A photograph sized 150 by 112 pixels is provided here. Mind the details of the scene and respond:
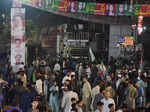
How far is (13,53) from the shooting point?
39.4 ft

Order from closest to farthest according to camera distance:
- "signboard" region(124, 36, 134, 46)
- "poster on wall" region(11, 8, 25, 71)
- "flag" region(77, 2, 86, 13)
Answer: "poster on wall" region(11, 8, 25, 71), "flag" region(77, 2, 86, 13), "signboard" region(124, 36, 134, 46)

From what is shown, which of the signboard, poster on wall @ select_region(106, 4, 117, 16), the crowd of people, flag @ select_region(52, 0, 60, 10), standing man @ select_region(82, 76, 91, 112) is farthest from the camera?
the signboard

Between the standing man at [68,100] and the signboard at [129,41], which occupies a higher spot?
the signboard at [129,41]

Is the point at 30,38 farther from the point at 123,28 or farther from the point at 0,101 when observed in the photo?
the point at 0,101

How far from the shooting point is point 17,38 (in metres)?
12.2

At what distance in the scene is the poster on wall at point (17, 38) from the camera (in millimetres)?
12086

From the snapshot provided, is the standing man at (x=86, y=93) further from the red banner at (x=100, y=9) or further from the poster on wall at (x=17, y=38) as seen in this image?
the red banner at (x=100, y=9)

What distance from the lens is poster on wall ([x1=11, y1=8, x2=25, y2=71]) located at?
12.1 m

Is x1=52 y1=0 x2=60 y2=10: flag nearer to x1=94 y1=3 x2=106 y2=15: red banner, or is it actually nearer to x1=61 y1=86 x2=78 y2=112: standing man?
x1=94 y1=3 x2=106 y2=15: red banner

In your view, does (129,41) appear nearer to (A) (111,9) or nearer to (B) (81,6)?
(A) (111,9)

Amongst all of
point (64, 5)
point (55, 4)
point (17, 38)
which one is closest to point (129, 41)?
point (64, 5)

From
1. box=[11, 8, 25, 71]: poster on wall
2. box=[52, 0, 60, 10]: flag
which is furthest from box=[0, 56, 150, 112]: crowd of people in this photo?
box=[52, 0, 60, 10]: flag

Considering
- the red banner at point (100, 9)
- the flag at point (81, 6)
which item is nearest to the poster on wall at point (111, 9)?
the red banner at point (100, 9)

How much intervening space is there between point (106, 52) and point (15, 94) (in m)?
20.7
